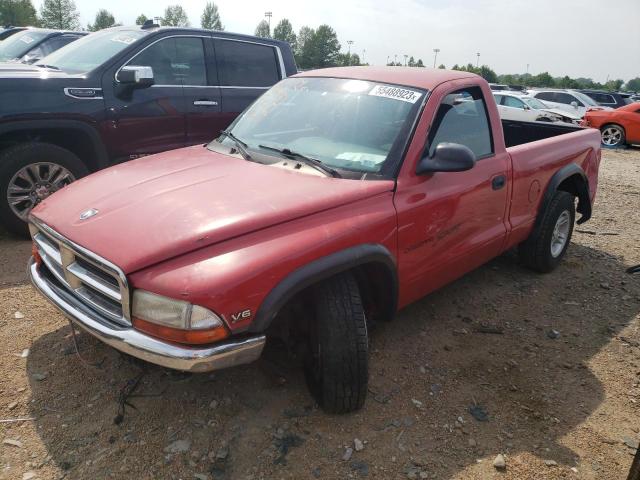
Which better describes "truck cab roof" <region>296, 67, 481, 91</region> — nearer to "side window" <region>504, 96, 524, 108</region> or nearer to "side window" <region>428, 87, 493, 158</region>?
"side window" <region>428, 87, 493, 158</region>

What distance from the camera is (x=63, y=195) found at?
9.44ft

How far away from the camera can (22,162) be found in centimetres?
435

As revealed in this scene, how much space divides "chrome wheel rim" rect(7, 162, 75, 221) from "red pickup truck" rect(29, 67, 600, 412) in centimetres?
162

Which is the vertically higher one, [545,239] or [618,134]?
[545,239]

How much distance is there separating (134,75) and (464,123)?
9.81 feet

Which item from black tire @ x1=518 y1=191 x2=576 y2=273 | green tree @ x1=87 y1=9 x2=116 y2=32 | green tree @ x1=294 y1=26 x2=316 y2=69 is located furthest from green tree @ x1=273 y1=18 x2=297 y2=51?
black tire @ x1=518 y1=191 x2=576 y2=273

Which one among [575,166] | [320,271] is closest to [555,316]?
[575,166]

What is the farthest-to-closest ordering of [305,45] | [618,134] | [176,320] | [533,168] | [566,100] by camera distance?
[305,45] → [566,100] → [618,134] → [533,168] → [176,320]

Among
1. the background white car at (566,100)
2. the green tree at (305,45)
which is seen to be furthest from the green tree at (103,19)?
the background white car at (566,100)

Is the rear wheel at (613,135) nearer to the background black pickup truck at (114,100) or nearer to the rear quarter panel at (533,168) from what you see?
the rear quarter panel at (533,168)

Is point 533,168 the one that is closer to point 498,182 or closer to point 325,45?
point 498,182

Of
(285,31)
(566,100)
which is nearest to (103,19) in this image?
(285,31)

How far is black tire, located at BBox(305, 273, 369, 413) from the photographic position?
246 centimetres

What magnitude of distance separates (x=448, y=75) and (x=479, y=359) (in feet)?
6.19
